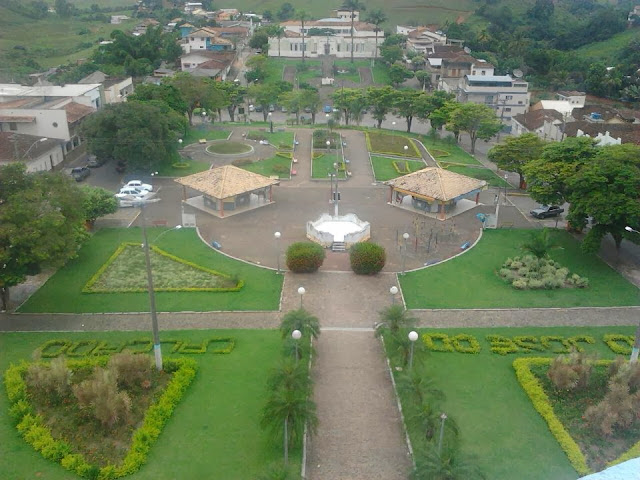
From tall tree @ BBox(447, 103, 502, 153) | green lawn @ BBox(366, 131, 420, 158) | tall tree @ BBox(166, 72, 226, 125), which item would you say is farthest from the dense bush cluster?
tall tree @ BBox(166, 72, 226, 125)

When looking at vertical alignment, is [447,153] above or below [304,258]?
above

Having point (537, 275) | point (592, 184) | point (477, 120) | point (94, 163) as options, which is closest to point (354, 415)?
point (537, 275)

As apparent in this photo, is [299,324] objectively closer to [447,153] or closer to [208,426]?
[208,426]

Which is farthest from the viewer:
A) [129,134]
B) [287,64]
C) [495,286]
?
[287,64]

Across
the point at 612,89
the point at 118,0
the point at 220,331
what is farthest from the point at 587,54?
the point at 118,0

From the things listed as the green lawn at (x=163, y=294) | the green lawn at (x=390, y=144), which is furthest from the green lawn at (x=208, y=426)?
the green lawn at (x=390, y=144)

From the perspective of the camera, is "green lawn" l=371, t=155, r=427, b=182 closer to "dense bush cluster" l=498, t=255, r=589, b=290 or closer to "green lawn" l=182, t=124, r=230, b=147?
"green lawn" l=182, t=124, r=230, b=147
